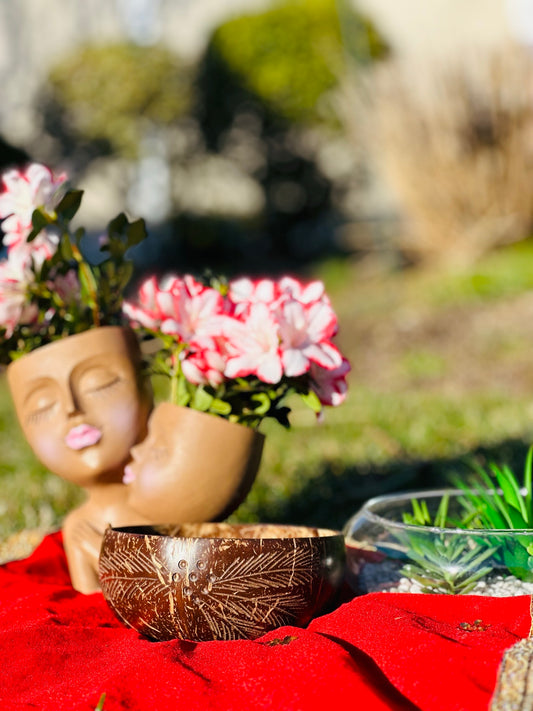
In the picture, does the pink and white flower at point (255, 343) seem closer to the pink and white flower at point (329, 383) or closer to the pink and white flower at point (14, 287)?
the pink and white flower at point (329, 383)

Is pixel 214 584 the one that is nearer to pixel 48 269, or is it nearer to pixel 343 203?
pixel 48 269

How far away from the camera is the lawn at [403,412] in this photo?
2.89 m

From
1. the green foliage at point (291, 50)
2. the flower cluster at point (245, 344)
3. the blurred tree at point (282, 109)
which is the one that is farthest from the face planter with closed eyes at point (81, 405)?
the green foliage at point (291, 50)

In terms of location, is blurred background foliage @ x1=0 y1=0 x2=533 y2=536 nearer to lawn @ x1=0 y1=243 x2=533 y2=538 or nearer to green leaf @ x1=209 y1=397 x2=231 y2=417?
lawn @ x1=0 y1=243 x2=533 y2=538

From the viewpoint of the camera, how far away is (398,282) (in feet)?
25.0

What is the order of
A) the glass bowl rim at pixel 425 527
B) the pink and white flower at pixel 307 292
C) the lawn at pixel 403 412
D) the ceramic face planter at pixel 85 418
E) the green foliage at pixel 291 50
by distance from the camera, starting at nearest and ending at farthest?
1. the glass bowl rim at pixel 425 527
2. the pink and white flower at pixel 307 292
3. the ceramic face planter at pixel 85 418
4. the lawn at pixel 403 412
5. the green foliage at pixel 291 50

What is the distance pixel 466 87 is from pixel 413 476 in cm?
464

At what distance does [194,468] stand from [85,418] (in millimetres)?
263

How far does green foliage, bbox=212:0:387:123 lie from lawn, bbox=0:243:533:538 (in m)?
4.13

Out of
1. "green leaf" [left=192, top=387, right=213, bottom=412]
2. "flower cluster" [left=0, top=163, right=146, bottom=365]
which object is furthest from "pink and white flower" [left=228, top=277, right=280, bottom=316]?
"flower cluster" [left=0, top=163, right=146, bottom=365]

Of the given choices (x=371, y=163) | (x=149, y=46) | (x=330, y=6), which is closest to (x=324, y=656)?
(x=371, y=163)

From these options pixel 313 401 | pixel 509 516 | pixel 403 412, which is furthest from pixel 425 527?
pixel 403 412

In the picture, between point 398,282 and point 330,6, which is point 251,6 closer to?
point 330,6

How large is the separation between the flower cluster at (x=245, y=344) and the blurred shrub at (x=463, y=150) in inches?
218
